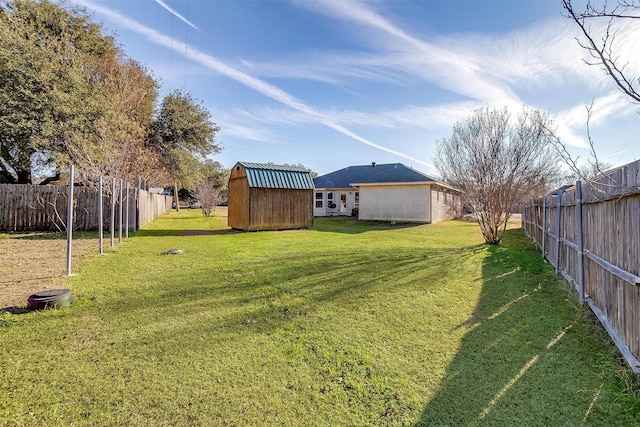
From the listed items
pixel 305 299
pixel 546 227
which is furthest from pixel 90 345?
pixel 546 227

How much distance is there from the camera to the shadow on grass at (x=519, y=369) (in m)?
2.21

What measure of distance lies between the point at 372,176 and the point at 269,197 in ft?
35.3

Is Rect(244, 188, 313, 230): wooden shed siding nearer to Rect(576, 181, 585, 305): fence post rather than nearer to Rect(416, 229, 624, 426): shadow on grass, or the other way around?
Rect(416, 229, 624, 426): shadow on grass

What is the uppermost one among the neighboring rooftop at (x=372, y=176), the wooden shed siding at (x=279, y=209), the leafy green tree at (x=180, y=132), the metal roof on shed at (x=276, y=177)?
the leafy green tree at (x=180, y=132)

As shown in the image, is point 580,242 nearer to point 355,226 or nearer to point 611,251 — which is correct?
point 611,251

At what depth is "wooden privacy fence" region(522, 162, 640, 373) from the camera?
2.56m

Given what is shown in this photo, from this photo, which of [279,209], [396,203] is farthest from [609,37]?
[396,203]

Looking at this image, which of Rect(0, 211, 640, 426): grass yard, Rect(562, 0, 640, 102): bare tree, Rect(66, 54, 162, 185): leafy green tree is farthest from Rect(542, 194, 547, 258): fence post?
Rect(66, 54, 162, 185): leafy green tree

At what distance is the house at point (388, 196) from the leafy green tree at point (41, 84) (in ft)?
50.1

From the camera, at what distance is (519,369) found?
2.79 metres

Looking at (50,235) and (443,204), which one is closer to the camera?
(50,235)

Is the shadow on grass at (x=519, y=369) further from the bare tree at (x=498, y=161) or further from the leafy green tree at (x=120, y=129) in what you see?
the leafy green tree at (x=120, y=129)

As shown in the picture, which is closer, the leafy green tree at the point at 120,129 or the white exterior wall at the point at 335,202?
the leafy green tree at the point at 120,129

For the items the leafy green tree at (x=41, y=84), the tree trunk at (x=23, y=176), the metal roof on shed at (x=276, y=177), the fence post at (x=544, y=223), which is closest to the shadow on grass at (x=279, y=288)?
the fence post at (x=544, y=223)
